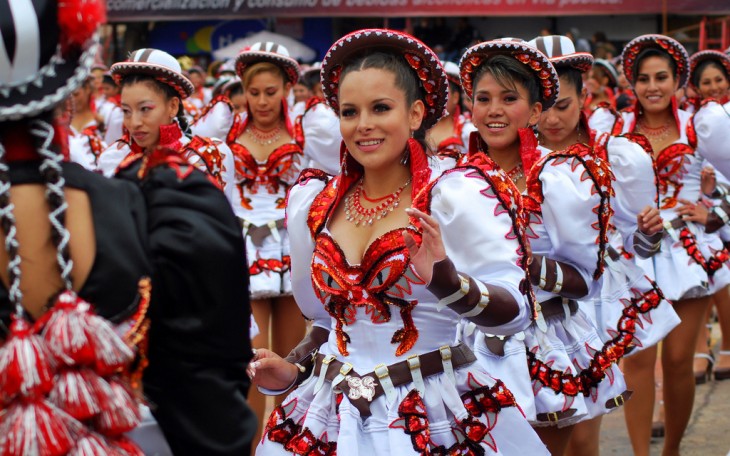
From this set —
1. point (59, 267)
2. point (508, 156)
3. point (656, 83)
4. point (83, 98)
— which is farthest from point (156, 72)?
point (83, 98)

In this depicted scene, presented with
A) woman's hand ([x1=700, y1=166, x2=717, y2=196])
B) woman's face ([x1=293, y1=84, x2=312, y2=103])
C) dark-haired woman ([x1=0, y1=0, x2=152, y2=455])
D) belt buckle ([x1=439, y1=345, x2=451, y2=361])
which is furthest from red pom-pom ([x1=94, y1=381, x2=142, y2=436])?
woman's face ([x1=293, y1=84, x2=312, y2=103])

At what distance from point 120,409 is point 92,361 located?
11 centimetres

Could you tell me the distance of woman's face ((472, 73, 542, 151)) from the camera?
177 inches

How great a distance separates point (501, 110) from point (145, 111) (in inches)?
89.1

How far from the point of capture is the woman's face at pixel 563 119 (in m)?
5.19

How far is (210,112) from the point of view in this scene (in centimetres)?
762

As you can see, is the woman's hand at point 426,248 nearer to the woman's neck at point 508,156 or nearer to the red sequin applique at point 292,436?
the red sequin applique at point 292,436

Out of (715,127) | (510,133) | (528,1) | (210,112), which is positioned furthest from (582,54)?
(528,1)

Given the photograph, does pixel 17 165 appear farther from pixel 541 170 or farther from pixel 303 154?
pixel 303 154

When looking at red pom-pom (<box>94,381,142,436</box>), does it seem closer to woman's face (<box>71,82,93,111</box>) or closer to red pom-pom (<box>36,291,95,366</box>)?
red pom-pom (<box>36,291,95,366</box>)

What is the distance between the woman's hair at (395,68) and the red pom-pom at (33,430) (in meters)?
1.79

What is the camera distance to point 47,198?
2109 millimetres

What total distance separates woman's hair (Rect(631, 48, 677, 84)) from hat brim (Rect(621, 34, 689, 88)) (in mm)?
14

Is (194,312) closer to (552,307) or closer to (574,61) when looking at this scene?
(552,307)
